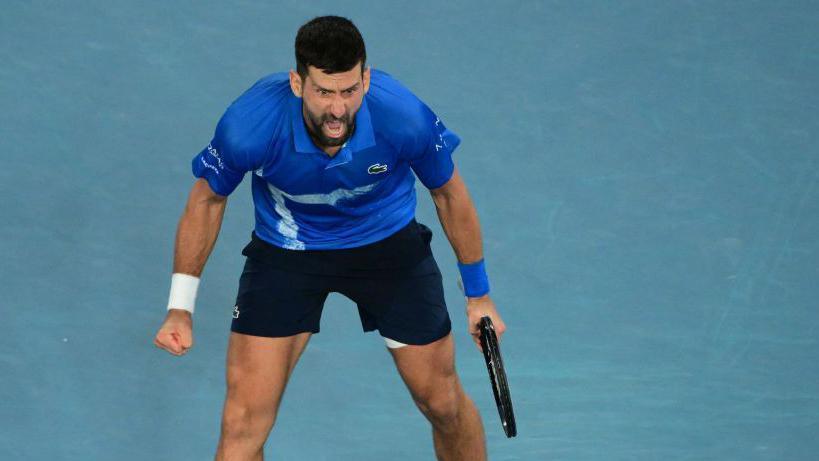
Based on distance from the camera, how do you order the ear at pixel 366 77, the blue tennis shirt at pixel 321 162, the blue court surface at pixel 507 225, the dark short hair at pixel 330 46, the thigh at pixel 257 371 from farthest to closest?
the blue court surface at pixel 507 225
the thigh at pixel 257 371
the blue tennis shirt at pixel 321 162
the ear at pixel 366 77
the dark short hair at pixel 330 46

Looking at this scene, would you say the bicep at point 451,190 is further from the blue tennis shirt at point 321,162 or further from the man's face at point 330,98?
the man's face at point 330,98

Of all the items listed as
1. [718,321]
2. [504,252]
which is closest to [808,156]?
[718,321]

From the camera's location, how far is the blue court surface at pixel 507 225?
21.4ft

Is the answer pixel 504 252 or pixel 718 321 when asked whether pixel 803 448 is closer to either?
pixel 718 321

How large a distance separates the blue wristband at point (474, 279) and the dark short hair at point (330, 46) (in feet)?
3.27

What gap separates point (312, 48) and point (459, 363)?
243cm

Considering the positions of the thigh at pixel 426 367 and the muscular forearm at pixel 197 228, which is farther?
the thigh at pixel 426 367

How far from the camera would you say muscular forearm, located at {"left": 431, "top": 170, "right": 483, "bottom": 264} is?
540cm

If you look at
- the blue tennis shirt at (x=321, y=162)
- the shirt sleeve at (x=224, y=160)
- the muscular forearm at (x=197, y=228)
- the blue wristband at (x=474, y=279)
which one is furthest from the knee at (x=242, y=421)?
the blue wristband at (x=474, y=279)

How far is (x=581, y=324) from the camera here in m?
7.03

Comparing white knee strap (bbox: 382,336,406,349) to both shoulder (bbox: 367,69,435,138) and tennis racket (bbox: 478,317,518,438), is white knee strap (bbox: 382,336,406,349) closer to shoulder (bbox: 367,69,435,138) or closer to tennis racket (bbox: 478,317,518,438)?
tennis racket (bbox: 478,317,518,438)

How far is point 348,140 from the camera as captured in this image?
201 inches

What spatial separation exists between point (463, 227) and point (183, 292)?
0.99m

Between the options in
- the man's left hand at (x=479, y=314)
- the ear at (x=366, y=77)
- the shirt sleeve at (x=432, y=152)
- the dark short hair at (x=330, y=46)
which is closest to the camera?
the dark short hair at (x=330, y=46)
